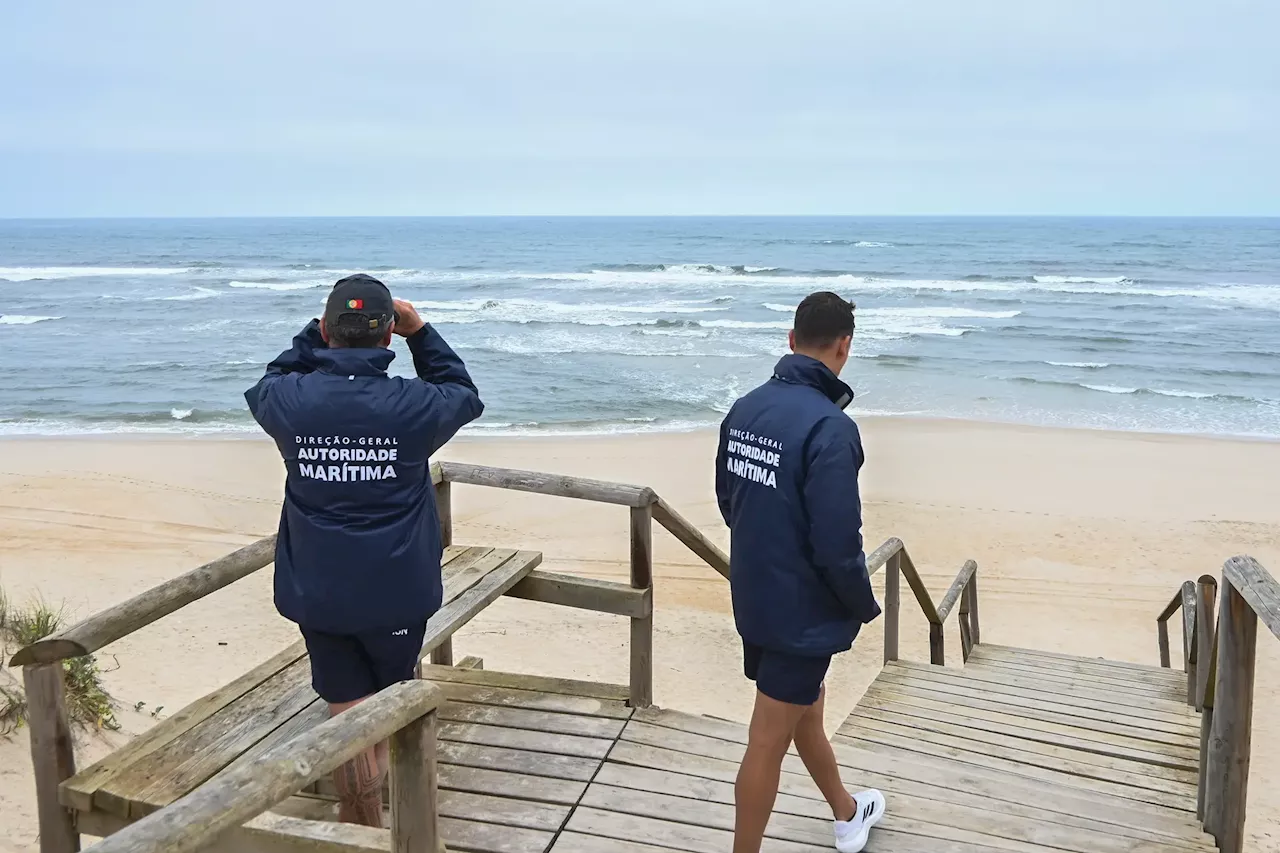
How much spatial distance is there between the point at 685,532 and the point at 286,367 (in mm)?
2080

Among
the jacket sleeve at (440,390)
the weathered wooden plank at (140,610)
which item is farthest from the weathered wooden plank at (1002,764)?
the weathered wooden plank at (140,610)

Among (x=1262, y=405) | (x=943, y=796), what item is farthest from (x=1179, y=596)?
(x=1262, y=405)

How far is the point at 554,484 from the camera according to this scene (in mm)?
4508

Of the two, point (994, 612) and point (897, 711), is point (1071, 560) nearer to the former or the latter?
point (994, 612)

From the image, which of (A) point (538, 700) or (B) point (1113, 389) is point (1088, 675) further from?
(B) point (1113, 389)

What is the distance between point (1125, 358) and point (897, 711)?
2414cm

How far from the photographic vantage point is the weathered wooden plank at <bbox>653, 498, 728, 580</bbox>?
14.5ft

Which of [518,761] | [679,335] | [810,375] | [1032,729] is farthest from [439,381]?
[679,335]

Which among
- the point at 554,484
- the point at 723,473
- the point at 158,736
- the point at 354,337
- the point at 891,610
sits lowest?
the point at 891,610

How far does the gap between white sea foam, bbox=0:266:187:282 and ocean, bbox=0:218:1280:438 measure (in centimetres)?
45

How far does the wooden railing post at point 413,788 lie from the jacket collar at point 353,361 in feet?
3.50

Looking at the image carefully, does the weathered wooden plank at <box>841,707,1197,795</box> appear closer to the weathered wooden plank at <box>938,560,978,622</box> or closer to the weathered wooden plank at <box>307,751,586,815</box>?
the weathered wooden plank at <box>938,560,978,622</box>

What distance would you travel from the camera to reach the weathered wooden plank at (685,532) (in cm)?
443

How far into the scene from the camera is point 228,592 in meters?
9.56
